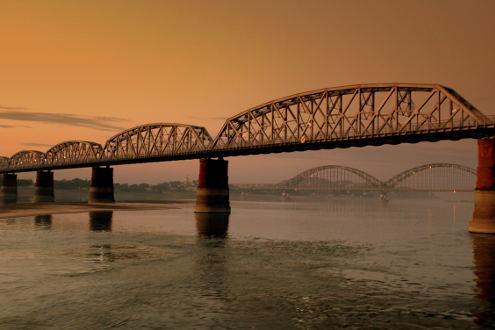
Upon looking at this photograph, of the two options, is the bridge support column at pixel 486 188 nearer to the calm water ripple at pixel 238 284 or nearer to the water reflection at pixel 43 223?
the calm water ripple at pixel 238 284

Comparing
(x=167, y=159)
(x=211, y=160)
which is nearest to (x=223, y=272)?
(x=211, y=160)

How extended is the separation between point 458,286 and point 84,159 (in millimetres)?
147043

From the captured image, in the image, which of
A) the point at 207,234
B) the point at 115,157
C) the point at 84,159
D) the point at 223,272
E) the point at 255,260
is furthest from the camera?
the point at 84,159

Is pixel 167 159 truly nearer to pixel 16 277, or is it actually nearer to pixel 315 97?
pixel 315 97

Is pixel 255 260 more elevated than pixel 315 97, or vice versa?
pixel 315 97

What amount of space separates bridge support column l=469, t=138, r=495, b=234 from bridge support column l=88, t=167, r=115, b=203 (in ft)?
331

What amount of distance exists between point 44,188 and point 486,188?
14646 cm

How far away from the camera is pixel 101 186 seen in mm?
142125

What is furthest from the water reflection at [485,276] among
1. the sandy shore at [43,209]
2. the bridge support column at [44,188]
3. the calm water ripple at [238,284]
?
the bridge support column at [44,188]

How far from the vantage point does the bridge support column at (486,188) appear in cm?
5566

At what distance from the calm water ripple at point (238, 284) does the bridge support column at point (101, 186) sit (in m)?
89.8

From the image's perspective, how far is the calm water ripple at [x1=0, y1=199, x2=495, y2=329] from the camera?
20.6 m

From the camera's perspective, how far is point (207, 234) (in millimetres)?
57938

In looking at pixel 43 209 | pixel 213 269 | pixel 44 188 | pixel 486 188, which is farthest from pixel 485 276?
pixel 44 188
